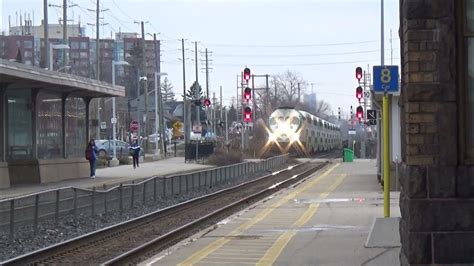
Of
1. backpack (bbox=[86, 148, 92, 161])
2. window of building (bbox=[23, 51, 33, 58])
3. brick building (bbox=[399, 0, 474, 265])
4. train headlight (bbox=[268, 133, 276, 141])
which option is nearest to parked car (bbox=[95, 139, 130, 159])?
train headlight (bbox=[268, 133, 276, 141])

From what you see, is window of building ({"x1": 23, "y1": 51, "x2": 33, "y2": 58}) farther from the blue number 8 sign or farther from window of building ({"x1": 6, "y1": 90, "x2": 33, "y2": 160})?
the blue number 8 sign

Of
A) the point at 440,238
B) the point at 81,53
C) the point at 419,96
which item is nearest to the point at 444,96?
the point at 419,96

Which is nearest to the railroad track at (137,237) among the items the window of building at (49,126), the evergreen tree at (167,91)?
the window of building at (49,126)

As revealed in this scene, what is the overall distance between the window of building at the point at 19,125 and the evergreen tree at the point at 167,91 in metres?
117

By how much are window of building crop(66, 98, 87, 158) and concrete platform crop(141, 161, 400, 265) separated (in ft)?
41.0

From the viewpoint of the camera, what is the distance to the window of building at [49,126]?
88.3ft

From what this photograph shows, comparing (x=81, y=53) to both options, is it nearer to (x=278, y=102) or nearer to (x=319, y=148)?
(x=278, y=102)

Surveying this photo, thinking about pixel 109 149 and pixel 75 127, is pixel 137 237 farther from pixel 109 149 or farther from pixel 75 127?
pixel 109 149

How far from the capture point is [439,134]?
611 centimetres

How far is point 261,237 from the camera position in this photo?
39.9 ft


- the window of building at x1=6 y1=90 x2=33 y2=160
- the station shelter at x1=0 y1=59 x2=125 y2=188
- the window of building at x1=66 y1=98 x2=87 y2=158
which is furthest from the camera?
the window of building at x1=66 y1=98 x2=87 y2=158

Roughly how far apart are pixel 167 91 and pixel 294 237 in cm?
15003

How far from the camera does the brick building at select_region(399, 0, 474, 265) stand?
20.0 feet

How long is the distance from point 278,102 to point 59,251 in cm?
→ 11902
